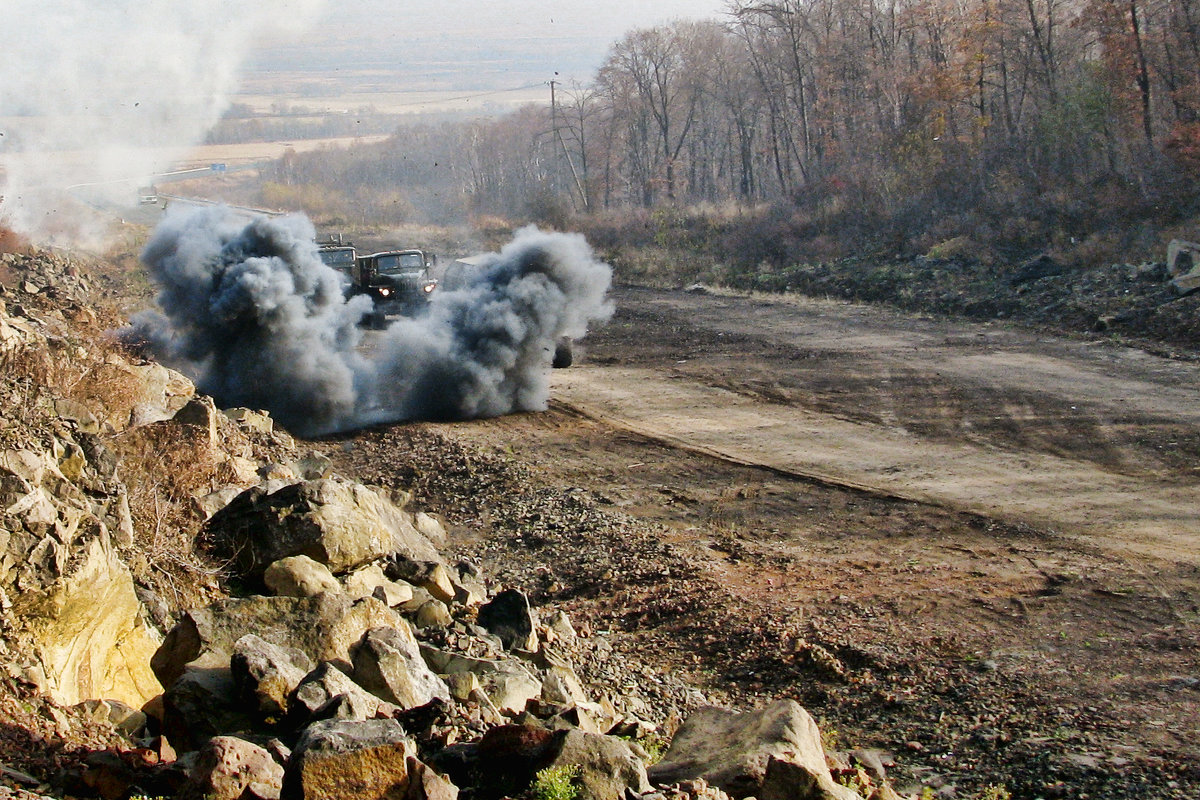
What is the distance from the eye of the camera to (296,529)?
28.3ft

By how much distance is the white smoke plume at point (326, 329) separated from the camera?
712 inches

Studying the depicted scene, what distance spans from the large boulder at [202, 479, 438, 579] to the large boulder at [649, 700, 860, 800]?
3.34 metres

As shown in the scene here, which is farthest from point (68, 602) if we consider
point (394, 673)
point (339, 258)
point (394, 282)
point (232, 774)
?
point (339, 258)

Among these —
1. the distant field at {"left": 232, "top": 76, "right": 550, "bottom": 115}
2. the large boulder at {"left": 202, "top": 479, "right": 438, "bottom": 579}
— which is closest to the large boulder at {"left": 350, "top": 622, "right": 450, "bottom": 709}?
the large boulder at {"left": 202, "top": 479, "right": 438, "bottom": 579}

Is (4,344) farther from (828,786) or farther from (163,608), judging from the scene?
(828,786)

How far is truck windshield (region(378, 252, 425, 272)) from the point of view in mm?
28219

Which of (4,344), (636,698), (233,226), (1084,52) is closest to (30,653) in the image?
(636,698)

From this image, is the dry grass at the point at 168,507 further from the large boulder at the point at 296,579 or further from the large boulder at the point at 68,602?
the large boulder at the point at 68,602

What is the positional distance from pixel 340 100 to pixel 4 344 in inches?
3584

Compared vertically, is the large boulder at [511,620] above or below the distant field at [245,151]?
below

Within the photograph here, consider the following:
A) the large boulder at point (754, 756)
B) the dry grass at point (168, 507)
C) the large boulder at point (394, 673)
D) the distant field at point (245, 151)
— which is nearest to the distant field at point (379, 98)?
the distant field at point (245, 151)

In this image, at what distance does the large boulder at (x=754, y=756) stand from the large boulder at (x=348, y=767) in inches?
55.7

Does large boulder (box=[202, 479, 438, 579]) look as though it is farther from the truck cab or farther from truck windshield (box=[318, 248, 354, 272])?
truck windshield (box=[318, 248, 354, 272])

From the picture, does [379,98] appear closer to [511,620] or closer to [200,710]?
[511,620]
